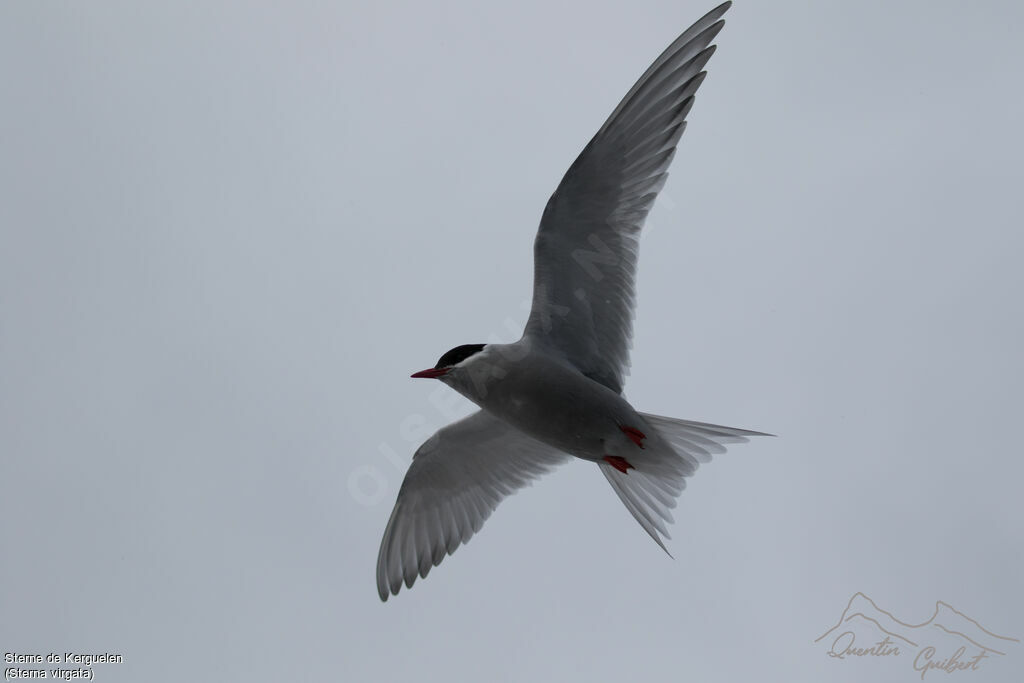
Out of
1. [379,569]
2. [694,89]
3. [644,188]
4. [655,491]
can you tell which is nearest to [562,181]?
[644,188]

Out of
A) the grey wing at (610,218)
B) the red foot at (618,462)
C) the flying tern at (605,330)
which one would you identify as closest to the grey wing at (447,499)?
the flying tern at (605,330)

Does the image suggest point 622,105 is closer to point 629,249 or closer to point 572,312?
point 629,249

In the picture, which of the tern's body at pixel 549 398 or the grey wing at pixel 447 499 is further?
the grey wing at pixel 447 499

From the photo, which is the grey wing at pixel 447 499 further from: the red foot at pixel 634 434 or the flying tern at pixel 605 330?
the red foot at pixel 634 434

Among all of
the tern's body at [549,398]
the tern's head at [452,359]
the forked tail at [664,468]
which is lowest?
the forked tail at [664,468]

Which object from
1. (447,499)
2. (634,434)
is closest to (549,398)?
(634,434)

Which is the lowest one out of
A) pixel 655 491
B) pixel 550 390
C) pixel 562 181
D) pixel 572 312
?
pixel 655 491
